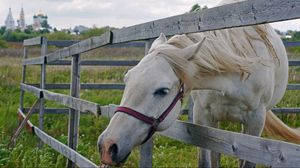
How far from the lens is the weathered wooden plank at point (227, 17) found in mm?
2221

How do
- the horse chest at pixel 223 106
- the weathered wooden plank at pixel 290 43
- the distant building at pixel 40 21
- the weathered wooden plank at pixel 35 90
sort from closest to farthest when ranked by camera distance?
the horse chest at pixel 223 106 < the weathered wooden plank at pixel 35 90 < the weathered wooden plank at pixel 290 43 < the distant building at pixel 40 21

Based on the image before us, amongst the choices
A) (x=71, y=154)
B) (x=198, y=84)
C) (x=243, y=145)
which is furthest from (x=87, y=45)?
(x=243, y=145)

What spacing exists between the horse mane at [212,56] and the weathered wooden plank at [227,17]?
0.35 feet

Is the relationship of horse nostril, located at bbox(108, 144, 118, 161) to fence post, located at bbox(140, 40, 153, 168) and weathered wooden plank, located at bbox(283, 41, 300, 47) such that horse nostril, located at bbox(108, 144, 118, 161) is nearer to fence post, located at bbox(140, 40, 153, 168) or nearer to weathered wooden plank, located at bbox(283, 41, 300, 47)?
fence post, located at bbox(140, 40, 153, 168)

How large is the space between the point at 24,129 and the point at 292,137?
4501mm

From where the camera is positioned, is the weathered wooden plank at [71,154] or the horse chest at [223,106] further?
the weathered wooden plank at [71,154]

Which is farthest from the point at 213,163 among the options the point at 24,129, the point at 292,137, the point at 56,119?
the point at 56,119

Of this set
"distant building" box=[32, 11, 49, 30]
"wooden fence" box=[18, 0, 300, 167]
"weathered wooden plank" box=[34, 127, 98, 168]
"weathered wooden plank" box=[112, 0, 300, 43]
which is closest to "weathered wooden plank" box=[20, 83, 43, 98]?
"weathered wooden plank" box=[34, 127, 98, 168]

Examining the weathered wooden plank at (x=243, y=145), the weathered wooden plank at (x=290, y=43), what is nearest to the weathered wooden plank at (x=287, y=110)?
the weathered wooden plank at (x=290, y=43)

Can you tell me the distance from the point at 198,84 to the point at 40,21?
84615 mm

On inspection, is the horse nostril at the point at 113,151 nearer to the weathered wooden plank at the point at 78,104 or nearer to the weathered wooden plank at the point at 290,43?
the weathered wooden plank at the point at 78,104

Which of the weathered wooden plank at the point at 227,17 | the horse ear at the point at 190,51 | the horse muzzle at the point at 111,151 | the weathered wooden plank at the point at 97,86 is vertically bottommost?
the weathered wooden plank at the point at 97,86

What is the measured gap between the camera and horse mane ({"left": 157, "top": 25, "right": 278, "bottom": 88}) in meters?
2.80

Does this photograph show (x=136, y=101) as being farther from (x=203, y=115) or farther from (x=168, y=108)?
(x=203, y=115)
